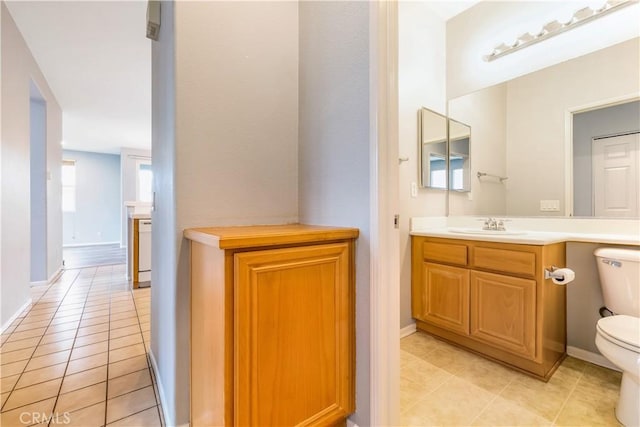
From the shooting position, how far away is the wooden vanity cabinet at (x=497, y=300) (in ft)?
4.92

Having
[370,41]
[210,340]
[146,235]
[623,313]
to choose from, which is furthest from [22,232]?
[623,313]

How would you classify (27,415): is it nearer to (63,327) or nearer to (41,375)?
(41,375)

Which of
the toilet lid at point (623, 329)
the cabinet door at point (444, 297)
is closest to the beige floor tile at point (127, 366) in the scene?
the cabinet door at point (444, 297)

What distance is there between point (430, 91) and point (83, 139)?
22.7ft

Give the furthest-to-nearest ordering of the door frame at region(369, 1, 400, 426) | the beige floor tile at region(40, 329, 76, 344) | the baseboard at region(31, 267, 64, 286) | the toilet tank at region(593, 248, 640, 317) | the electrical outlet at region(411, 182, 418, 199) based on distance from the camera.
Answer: the baseboard at region(31, 267, 64, 286) < the electrical outlet at region(411, 182, 418, 199) < the beige floor tile at region(40, 329, 76, 344) < the toilet tank at region(593, 248, 640, 317) < the door frame at region(369, 1, 400, 426)

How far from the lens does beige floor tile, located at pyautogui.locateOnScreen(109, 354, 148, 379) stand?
154 centimetres

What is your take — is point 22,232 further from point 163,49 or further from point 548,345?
point 548,345

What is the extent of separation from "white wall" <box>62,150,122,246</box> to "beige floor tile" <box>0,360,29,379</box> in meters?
6.42

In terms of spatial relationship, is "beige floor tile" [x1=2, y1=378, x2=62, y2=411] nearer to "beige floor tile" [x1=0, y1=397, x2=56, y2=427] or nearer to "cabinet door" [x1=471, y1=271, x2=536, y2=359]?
"beige floor tile" [x1=0, y1=397, x2=56, y2=427]

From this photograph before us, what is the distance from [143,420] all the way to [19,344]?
138 cm

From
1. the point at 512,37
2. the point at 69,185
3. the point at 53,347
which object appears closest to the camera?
the point at 53,347

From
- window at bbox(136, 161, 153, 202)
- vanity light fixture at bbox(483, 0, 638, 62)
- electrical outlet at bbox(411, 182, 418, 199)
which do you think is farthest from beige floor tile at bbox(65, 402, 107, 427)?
window at bbox(136, 161, 153, 202)

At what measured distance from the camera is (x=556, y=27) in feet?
6.04

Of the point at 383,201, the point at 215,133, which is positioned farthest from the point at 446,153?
the point at 215,133
